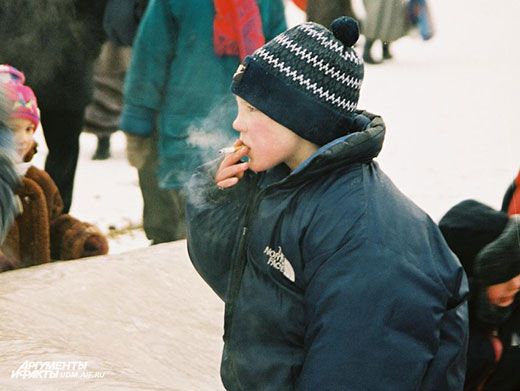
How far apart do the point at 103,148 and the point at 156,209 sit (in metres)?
1.14

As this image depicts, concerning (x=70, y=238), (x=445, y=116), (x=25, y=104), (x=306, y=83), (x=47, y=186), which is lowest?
(x=445, y=116)

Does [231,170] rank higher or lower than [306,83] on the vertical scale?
lower

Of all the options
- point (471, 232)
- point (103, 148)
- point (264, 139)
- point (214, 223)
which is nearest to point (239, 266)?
point (214, 223)

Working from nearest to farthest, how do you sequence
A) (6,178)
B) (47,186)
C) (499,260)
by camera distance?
(6,178)
(499,260)
(47,186)

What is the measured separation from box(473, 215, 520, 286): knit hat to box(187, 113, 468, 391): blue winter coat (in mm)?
571

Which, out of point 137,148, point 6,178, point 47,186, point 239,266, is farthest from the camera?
point 137,148

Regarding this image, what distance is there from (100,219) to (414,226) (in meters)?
3.07

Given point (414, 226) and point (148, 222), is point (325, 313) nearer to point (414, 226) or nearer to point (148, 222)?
point (414, 226)

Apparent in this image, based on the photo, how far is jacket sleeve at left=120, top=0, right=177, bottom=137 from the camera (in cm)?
321

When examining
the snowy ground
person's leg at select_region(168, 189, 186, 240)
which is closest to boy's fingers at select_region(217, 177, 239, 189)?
person's leg at select_region(168, 189, 186, 240)

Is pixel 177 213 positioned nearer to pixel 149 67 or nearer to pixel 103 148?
pixel 149 67

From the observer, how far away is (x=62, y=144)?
12.6ft

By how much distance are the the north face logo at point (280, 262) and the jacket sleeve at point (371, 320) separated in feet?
0.21

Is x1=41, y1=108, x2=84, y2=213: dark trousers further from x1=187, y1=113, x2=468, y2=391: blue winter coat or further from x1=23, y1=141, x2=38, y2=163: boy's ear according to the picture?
x1=187, y1=113, x2=468, y2=391: blue winter coat
